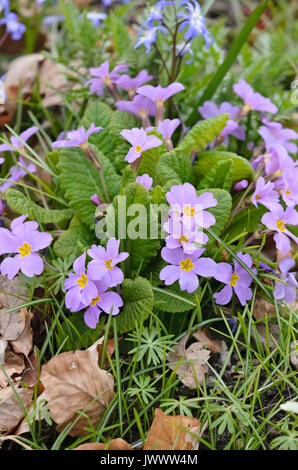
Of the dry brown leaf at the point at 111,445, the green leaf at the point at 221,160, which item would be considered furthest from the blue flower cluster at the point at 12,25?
the dry brown leaf at the point at 111,445

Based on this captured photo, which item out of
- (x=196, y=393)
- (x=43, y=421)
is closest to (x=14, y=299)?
(x=43, y=421)

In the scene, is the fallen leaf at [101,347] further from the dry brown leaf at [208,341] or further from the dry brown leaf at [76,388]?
the dry brown leaf at [208,341]

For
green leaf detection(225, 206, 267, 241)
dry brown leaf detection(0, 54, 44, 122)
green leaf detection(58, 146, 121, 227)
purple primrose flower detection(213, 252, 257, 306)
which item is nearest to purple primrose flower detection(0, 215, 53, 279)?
green leaf detection(58, 146, 121, 227)

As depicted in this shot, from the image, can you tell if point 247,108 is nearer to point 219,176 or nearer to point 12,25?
point 219,176

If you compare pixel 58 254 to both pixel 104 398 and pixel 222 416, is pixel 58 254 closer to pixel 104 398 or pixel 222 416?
pixel 104 398

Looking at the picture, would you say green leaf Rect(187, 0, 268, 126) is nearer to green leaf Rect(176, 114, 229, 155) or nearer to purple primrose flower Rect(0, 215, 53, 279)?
green leaf Rect(176, 114, 229, 155)
